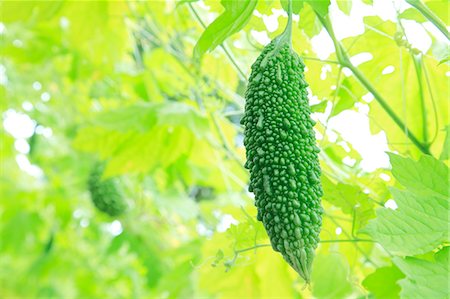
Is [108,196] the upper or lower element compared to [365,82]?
lower

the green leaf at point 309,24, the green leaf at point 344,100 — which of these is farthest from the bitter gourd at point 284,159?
the green leaf at point 344,100

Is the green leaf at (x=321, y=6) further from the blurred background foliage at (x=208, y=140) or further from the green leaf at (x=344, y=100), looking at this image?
the green leaf at (x=344, y=100)

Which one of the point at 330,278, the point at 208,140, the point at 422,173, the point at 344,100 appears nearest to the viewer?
the point at 422,173

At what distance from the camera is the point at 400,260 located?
86 centimetres

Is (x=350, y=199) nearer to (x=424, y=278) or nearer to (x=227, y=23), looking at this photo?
(x=424, y=278)

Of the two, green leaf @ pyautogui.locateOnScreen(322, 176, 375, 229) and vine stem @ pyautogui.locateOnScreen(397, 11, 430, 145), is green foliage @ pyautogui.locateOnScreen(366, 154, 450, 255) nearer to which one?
green leaf @ pyautogui.locateOnScreen(322, 176, 375, 229)

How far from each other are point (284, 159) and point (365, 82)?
34 centimetres

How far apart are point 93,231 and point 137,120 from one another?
69.5 inches

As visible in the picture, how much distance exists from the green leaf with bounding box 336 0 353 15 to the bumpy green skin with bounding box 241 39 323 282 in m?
0.23

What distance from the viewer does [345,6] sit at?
1.03m

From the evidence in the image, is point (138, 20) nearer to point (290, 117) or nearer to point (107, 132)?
point (107, 132)

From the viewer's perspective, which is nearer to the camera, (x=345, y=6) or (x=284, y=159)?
(x=284, y=159)

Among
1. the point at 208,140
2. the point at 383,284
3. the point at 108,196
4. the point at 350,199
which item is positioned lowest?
the point at 108,196

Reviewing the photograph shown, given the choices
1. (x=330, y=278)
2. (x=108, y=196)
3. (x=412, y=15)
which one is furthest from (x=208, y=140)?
(x=412, y=15)
